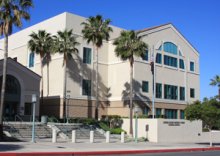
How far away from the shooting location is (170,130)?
137 feet

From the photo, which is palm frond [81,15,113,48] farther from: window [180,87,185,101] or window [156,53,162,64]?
window [180,87,185,101]

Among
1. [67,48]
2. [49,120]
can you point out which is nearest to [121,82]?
[67,48]

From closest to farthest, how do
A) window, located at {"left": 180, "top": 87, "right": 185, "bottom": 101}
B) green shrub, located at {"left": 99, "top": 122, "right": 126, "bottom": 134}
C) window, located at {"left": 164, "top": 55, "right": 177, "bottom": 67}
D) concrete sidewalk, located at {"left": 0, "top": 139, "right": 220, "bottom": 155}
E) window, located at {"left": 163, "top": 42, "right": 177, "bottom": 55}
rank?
concrete sidewalk, located at {"left": 0, "top": 139, "right": 220, "bottom": 155} < green shrub, located at {"left": 99, "top": 122, "right": 126, "bottom": 134} < window, located at {"left": 164, "top": 55, "right": 177, "bottom": 67} < window, located at {"left": 163, "top": 42, "right": 177, "bottom": 55} < window, located at {"left": 180, "top": 87, "right": 185, "bottom": 101}

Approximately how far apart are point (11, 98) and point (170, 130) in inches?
736

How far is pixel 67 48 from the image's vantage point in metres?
46.2

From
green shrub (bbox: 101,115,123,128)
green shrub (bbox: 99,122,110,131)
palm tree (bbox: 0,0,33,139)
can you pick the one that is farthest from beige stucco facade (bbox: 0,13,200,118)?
palm tree (bbox: 0,0,33,139)

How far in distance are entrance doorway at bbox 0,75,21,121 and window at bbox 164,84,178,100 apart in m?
22.9

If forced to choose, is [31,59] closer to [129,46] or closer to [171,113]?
[129,46]


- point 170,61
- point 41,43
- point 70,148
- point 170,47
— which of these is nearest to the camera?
point 70,148

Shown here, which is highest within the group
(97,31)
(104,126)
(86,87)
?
(97,31)

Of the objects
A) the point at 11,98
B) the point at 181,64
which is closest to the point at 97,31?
the point at 11,98

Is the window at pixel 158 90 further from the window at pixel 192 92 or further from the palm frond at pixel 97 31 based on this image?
the palm frond at pixel 97 31

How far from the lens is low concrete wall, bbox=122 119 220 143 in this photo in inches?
1586

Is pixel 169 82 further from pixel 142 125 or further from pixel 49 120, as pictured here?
pixel 49 120
